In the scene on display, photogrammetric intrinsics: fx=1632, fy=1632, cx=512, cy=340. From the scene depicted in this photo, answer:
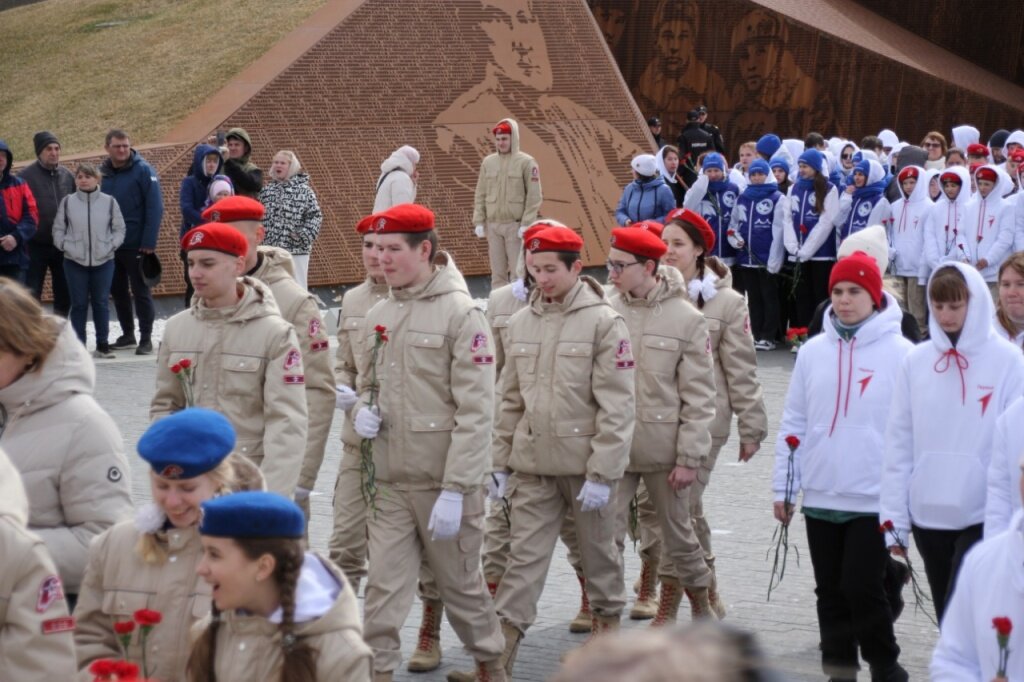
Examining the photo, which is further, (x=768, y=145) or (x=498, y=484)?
(x=768, y=145)

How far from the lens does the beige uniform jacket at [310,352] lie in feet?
23.4

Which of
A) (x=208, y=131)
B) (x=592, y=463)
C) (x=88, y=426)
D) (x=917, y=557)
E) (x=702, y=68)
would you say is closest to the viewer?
(x=88, y=426)

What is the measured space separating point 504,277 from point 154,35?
24.8 feet

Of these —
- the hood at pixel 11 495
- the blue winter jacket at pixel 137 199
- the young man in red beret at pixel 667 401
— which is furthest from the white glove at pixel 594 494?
the blue winter jacket at pixel 137 199

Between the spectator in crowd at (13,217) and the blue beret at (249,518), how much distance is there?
39.0 feet

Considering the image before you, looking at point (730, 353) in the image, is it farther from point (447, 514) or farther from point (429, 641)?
point (447, 514)

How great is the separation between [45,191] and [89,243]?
2.71ft

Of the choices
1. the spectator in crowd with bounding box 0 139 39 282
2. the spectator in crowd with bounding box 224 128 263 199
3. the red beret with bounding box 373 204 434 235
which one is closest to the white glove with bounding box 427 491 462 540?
the red beret with bounding box 373 204 434 235

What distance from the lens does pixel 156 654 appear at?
4.18m

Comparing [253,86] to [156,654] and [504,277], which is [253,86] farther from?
[156,654]

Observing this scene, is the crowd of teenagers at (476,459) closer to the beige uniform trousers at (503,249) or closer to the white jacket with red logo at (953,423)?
the white jacket with red logo at (953,423)

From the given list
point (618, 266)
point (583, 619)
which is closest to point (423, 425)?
point (618, 266)

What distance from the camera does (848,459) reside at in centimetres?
636

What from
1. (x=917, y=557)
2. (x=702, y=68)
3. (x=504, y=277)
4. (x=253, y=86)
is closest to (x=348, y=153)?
(x=253, y=86)
